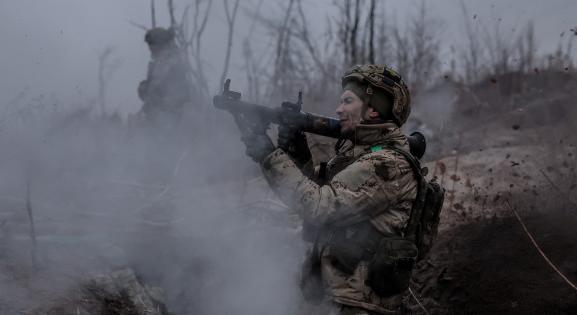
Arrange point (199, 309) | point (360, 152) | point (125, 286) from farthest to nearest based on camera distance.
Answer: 1. point (199, 309)
2. point (125, 286)
3. point (360, 152)

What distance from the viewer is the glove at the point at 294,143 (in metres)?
2.46

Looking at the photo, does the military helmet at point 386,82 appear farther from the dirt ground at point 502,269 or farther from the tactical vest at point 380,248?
the dirt ground at point 502,269

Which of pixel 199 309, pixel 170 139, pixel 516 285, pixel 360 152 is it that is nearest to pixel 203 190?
pixel 170 139

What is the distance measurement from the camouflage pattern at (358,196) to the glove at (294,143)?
0.13 meters

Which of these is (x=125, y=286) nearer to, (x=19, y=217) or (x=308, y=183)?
(x=19, y=217)

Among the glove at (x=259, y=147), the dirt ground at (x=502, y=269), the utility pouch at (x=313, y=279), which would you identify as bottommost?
the dirt ground at (x=502, y=269)

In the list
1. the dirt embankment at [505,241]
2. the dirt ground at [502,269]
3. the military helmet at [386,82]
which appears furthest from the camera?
the dirt embankment at [505,241]

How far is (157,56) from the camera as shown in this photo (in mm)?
8742

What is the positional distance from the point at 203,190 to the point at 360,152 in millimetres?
4574

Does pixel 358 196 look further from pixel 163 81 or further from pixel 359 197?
pixel 163 81

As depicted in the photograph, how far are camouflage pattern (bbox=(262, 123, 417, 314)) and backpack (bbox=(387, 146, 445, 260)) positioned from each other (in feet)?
0.09

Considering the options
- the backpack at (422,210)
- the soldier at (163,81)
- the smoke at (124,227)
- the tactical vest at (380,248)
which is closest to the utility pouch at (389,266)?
the tactical vest at (380,248)

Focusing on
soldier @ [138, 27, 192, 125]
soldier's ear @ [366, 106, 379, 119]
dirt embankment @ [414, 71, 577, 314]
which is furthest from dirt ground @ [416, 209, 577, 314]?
soldier @ [138, 27, 192, 125]

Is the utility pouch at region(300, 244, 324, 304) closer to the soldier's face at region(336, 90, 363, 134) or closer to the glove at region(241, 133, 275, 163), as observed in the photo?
the glove at region(241, 133, 275, 163)
